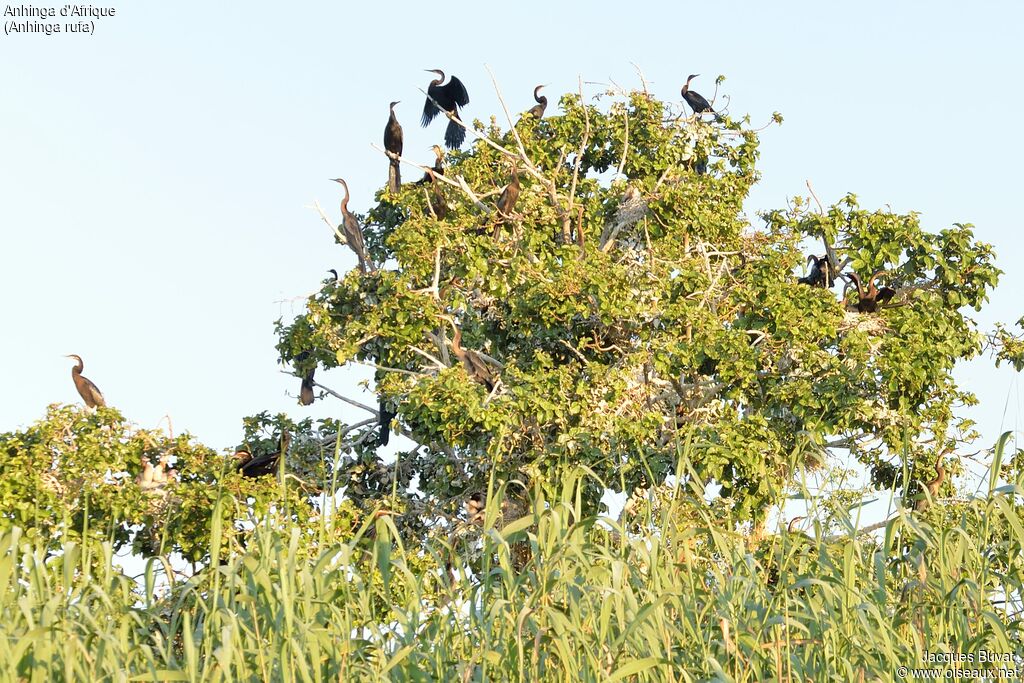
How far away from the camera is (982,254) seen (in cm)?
1163

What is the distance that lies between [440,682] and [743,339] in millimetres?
7314

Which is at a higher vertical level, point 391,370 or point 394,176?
point 394,176

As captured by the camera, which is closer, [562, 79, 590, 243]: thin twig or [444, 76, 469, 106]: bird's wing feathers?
[562, 79, 590, 243]: thin twig

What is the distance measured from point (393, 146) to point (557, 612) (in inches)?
412

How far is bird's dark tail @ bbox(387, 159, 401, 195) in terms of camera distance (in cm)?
1330

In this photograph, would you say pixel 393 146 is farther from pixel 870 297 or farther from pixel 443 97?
pixel 870 297

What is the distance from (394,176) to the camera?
43.9 ft

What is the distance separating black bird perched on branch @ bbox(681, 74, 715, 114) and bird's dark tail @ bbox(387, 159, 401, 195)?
323 cm

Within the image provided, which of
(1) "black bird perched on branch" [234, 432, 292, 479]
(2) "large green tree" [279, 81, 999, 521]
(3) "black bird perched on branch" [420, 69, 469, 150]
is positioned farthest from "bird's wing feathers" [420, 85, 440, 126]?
(1) "black bird perched on branch" [234, 432, 292, 479]

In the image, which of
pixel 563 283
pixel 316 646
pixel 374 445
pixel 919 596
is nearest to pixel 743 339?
pixel 563 283

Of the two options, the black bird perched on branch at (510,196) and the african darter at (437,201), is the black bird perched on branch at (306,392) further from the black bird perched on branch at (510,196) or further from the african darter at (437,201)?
the black bird perched on branch at (510,196)

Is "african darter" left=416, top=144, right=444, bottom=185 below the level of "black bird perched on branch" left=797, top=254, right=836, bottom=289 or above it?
above

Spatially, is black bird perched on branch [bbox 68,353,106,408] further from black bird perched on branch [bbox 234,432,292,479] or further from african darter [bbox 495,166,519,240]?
african darter [bbox 495,166,519,240]

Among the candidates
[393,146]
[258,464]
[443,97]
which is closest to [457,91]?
[443,97]
